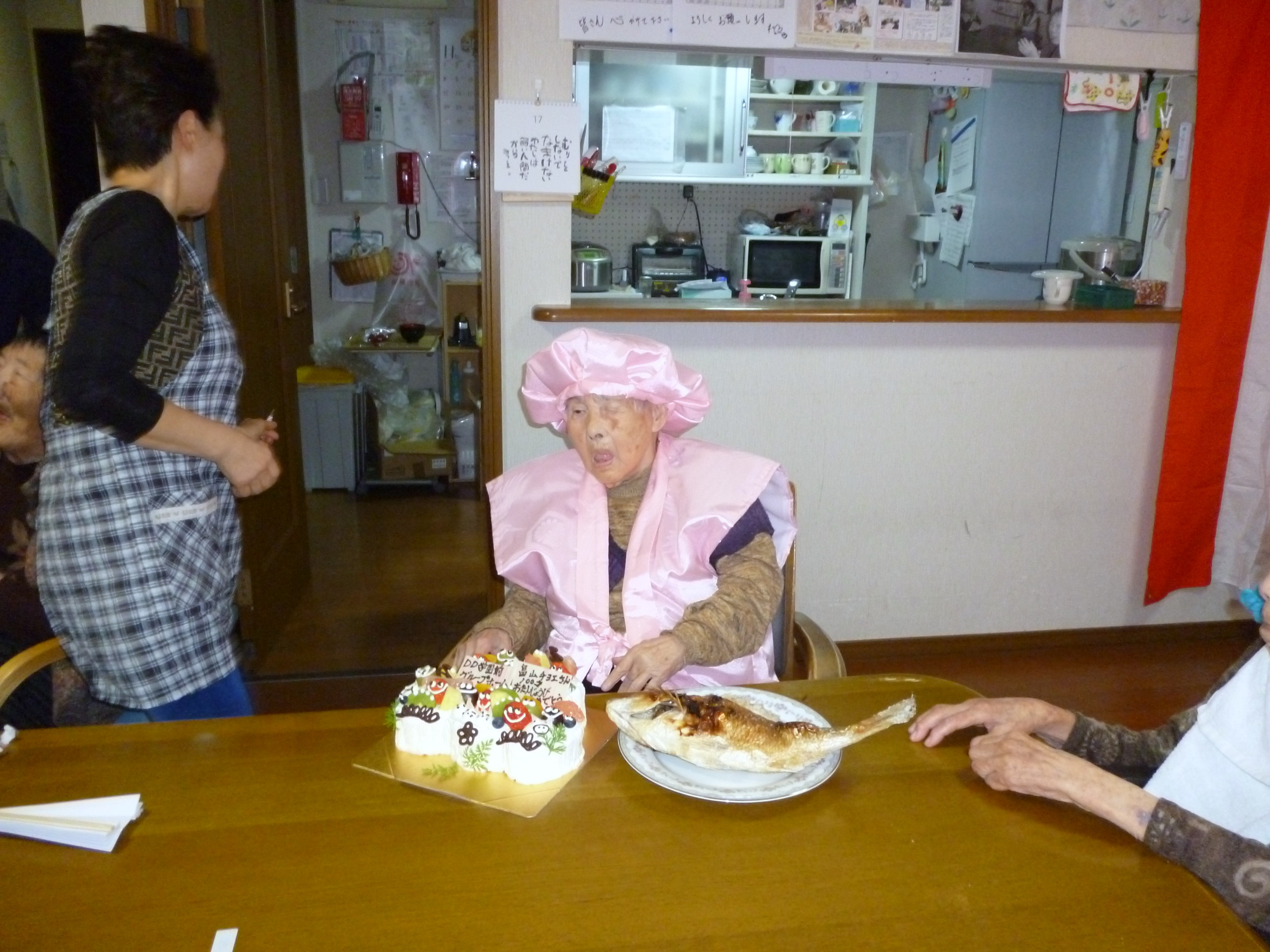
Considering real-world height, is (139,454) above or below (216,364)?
below

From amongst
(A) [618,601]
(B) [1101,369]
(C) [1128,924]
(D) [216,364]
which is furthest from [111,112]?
(B) [1101,369]

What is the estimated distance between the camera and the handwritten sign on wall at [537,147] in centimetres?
242

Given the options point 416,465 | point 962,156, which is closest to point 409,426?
point 416,465

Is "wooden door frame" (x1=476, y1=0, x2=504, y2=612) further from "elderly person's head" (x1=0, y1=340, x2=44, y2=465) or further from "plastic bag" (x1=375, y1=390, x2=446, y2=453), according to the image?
"plastic bag" (x1=375, y1=390, x2=446, y2=453)

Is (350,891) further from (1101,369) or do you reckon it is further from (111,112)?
(1101,369)

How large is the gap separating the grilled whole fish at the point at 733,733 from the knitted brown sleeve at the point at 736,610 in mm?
281

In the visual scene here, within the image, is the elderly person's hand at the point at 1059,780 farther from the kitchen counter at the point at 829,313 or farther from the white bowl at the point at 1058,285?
the white bowl at the point at 1058,285

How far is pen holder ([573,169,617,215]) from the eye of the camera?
116 inches

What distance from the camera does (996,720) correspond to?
4.09 feet

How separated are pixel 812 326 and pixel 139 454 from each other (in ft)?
5.94

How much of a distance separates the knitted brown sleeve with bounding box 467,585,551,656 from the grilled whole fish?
44 centimetres

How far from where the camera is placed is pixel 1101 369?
9.44 feet

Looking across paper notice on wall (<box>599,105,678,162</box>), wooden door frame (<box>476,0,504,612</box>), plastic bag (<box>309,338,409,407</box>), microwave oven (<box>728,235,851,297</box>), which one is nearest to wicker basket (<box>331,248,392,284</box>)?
plastic bag (<box>309,338,409,407</box>)

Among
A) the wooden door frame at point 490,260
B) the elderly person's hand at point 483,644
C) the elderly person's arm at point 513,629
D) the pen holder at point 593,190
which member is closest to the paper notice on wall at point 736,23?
the wooden door frame at point 490,260
